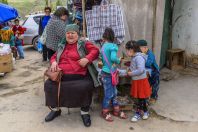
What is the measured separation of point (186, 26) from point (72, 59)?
352cm

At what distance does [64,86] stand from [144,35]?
6.73 feet

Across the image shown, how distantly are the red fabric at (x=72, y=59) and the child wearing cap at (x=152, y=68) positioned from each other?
0.80m

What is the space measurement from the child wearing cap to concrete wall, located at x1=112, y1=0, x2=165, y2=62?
61cm

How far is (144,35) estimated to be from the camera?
6219 millimetres

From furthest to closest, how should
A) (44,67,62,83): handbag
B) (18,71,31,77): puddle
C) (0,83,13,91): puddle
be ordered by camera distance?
(18,71,31,77): puddle, (0,83,13,91): puddle, (44,67,62,83): handbag

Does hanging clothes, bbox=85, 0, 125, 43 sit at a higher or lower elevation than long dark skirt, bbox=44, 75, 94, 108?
higher

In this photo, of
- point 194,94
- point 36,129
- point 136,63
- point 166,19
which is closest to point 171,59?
point 166,19

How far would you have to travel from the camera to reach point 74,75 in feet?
17.1

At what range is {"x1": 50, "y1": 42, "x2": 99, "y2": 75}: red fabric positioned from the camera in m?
5.20

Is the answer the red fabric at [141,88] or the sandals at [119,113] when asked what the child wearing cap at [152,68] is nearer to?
the red fabric at [141,88]

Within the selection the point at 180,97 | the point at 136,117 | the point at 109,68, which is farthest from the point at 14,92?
the point at 180,97

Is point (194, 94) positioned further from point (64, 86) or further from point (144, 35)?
point (64, 86)

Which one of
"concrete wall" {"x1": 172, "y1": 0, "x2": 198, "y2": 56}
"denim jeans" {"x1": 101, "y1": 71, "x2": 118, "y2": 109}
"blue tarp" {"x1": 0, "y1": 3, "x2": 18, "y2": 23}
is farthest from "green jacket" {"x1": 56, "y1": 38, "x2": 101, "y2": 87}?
"blue tarp" {"x1": 0, "y1": 3, "x2": 18, "y2": 23}

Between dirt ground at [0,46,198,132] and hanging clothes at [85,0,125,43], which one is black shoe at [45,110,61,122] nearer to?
dirt ground at [0,46,198,132]
